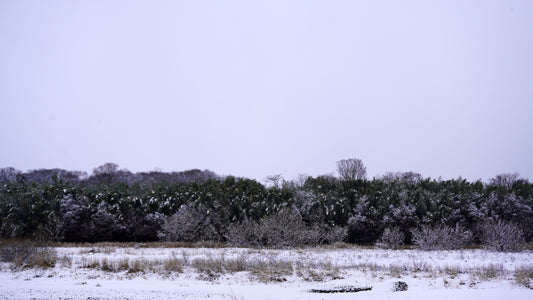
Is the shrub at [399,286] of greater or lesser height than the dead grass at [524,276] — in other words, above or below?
below

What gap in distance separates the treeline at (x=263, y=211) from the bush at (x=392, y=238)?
0.34ft

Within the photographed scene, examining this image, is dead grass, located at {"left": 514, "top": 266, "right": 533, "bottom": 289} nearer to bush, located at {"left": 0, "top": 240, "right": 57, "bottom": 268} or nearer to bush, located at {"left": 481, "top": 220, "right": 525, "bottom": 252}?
bush, located at {"left": 481, "top": 220, "right": 525, "bottom": 252}

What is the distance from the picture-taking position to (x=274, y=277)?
1335 cm

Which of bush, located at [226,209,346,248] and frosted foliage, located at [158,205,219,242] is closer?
bush, located at [226,209,346,248]

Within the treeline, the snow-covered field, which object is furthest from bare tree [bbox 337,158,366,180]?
the snow-covered field

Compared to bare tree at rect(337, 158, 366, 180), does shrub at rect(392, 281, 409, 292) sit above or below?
below

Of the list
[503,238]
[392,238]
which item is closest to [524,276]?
[503,238]

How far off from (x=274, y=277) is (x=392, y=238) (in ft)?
34.3

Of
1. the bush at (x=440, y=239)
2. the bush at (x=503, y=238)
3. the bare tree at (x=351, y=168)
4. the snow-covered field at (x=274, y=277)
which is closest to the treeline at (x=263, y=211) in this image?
the bush at (x=440, y=239)

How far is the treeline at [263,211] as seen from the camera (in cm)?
2269

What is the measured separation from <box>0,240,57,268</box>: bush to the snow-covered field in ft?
1.08

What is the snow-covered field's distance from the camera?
11.3 m

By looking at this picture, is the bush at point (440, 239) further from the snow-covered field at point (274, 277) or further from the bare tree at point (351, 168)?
the bare tree at point (351, 168)

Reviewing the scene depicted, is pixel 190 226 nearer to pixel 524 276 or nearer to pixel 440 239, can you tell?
pixel 440 239
